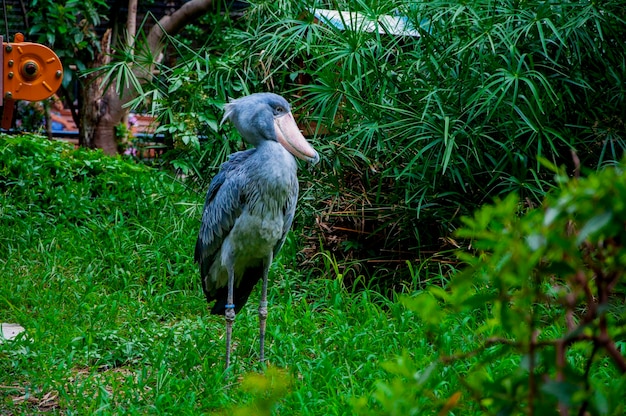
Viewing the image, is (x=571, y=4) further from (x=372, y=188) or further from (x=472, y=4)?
(x=372, y=188)

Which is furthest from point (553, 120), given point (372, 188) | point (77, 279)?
point (77, 279)

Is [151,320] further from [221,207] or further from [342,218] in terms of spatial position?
[342,218]

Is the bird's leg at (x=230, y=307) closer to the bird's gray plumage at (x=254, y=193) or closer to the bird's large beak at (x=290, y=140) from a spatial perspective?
the bird's gray plumage at (x=254, y=193)

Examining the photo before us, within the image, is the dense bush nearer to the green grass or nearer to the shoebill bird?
the green grass

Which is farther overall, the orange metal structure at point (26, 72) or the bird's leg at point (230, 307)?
the bird's leg at point (230, 307)

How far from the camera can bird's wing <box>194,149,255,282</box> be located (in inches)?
152

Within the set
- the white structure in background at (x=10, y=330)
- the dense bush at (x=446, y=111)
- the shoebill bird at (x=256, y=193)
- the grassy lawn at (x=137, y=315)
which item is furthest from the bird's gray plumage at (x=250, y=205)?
the white structure in background at (x=10, y=330)

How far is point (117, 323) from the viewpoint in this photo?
447cm

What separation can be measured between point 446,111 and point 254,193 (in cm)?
140

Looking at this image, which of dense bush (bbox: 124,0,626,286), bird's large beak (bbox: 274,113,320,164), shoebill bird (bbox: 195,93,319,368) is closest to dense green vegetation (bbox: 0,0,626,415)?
dense bush (bbox: 124,0,626,286)

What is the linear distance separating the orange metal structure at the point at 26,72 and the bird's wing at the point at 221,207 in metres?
0.89

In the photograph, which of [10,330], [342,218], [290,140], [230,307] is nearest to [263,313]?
[230,307]

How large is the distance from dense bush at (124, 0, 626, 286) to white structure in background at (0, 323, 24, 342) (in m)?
1.88

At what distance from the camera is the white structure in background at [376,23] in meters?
5.05
